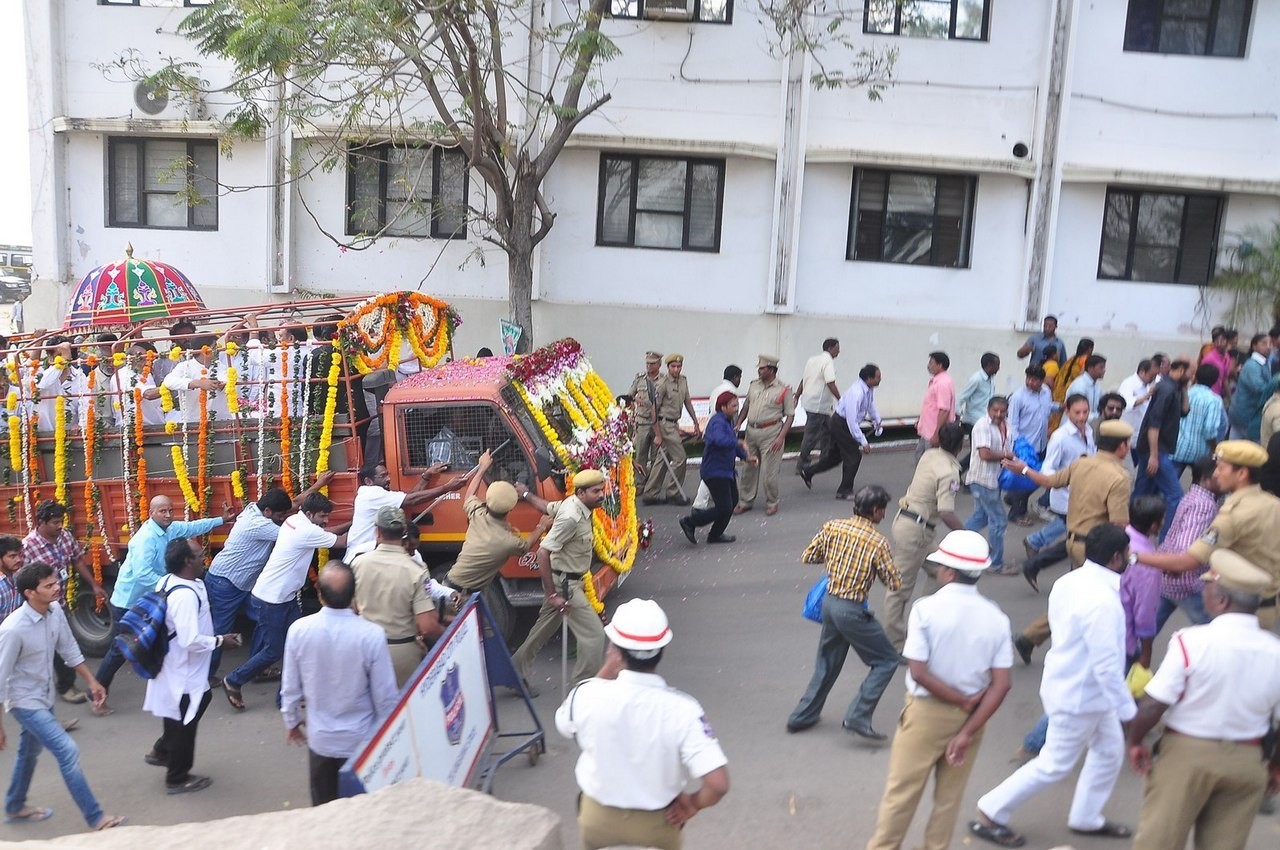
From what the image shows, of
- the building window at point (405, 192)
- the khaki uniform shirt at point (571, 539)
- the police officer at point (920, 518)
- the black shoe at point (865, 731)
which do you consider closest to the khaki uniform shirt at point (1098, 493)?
the police officer at point (920, 518)

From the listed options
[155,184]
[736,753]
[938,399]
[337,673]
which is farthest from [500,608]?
[155,184]

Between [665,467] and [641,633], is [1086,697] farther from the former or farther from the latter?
[665,467]

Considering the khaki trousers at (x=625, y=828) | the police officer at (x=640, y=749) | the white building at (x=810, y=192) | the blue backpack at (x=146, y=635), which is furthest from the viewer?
the white building at (x=810, y=192)

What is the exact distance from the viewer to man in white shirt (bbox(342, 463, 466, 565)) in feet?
23.8

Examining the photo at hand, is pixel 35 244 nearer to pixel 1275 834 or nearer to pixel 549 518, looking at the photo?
pixel 549 518

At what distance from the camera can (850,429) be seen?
11.2 meters

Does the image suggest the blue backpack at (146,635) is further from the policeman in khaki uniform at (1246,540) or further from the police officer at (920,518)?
the policeman in khaki uniform at (1246,540)

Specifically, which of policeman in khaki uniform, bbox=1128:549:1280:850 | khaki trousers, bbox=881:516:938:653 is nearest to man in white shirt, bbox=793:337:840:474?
khaki trousers, bbox=881:516:938:653

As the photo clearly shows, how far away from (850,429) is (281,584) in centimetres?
624

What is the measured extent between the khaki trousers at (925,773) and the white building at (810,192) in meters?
10.6

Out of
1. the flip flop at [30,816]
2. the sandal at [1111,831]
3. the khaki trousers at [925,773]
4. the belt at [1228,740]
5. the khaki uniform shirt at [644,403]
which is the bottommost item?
the flip flop at [30,816]

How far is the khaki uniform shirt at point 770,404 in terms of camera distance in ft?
35.9

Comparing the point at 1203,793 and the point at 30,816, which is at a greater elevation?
the point at 1203,793

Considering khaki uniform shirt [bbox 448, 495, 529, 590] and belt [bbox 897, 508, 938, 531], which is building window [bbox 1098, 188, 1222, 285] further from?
khaki uniform shirt [bbox 448, 495, 529, 590]
